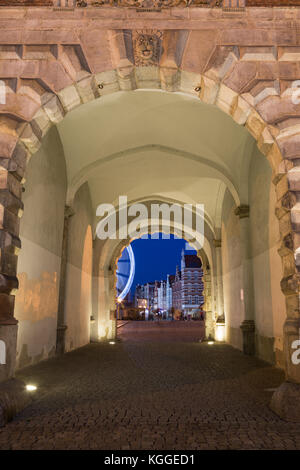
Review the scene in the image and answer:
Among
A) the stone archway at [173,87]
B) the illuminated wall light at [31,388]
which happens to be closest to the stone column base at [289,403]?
the stone archway at [173,87]

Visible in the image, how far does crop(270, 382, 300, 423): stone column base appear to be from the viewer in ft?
10.8

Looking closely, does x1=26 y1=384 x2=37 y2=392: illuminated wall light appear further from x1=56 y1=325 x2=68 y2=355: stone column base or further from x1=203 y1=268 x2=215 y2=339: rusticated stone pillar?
x1=203 y1=268 x2=215 y2=339: rusticated stone pillar

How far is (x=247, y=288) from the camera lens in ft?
28.5

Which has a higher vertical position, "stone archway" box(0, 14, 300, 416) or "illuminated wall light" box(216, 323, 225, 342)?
"stone archway" box(0, 14, 300, 416)

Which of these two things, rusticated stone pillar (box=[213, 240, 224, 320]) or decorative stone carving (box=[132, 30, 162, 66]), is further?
rusticated stone pillar (box=[213, 240, 224, 320])

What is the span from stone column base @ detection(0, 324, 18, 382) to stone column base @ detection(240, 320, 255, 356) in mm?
6125

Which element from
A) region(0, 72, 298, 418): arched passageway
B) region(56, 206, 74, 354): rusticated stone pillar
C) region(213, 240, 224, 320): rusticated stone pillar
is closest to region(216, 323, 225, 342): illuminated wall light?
region(0, 72, 298, 418): arched passageway

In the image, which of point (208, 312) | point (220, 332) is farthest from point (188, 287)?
point (220, 332)

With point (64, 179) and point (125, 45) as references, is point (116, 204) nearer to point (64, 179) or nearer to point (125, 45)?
point (64, 179)

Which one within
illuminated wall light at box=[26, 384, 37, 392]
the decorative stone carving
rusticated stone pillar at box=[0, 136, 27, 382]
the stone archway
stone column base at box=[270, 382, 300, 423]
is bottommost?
illuminated wall light at box=[26, 384, 37, 392]

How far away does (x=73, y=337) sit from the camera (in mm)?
9852

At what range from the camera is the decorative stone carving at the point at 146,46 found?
4.29 m

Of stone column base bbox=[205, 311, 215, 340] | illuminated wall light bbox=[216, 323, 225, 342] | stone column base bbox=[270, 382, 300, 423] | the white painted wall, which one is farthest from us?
stone column base bbox=[205, 311, 215, 340]
